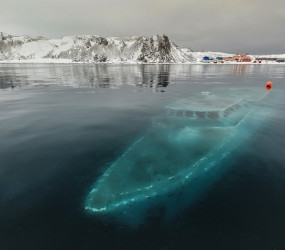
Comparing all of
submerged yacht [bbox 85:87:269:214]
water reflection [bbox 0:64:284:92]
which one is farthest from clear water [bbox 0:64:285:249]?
water reflection [bbox 0:64:284:92]

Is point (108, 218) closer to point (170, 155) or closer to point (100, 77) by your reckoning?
point (170, 155)

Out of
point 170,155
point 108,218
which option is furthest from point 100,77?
point 108,218

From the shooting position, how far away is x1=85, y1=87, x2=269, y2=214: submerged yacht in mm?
7722

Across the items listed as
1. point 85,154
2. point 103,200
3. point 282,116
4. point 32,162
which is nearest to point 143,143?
point 85,154

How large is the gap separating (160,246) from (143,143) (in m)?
7.04

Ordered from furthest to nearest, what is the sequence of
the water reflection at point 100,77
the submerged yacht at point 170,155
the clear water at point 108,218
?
the water reflection at point 100,77
the submerged yacht at point 170,155
the clear water at point 108,218

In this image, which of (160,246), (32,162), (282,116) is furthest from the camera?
(282,116)

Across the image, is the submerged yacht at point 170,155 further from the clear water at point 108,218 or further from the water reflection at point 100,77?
the water reflection at point 100,77

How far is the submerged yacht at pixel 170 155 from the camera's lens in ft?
25.3

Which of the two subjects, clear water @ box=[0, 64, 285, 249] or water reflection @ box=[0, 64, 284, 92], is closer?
clear water @ box=[0, 64, 285, 249]

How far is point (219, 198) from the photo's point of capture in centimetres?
762

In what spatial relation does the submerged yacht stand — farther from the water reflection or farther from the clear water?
the water reflection

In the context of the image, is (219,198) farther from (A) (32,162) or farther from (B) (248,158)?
(A) (32,162)

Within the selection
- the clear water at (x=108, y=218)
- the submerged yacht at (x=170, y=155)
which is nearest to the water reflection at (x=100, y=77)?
the submerged yacht at (x=170, y=155)
